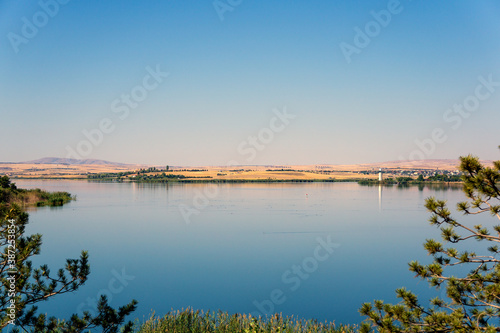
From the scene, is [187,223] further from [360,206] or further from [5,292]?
[5,292]

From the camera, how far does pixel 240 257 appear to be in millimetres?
16953

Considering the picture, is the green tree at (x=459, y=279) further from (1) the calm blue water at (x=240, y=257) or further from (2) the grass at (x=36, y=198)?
(2) the grass at (x=36, y=198)

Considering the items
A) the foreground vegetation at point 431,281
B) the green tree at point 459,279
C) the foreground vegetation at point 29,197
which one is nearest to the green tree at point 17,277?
the foreground vegetation at point 431,281

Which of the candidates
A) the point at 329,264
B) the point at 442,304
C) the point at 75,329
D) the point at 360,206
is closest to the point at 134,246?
the point at 329,264

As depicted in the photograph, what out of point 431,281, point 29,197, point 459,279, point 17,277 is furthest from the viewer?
point 29,197

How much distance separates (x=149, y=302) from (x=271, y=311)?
11.7 ft

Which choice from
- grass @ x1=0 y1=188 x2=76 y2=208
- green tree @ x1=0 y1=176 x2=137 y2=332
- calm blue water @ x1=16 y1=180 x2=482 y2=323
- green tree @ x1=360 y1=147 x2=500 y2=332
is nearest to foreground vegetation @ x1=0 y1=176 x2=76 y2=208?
grass @ x1=0 y1=188 x2=76 y2=208

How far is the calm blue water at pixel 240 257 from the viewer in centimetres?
1174

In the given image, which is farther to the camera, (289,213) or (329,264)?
(289,213)

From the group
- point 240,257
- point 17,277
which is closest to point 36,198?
point 240,257

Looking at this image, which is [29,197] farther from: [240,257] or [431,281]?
[431,281]

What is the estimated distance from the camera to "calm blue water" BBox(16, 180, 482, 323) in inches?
462

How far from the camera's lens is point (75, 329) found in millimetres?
5117

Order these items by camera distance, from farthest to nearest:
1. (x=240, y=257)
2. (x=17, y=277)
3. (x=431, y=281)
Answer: (x=240, y=257)
(x=17, y=277)
(x=431, y=281)
